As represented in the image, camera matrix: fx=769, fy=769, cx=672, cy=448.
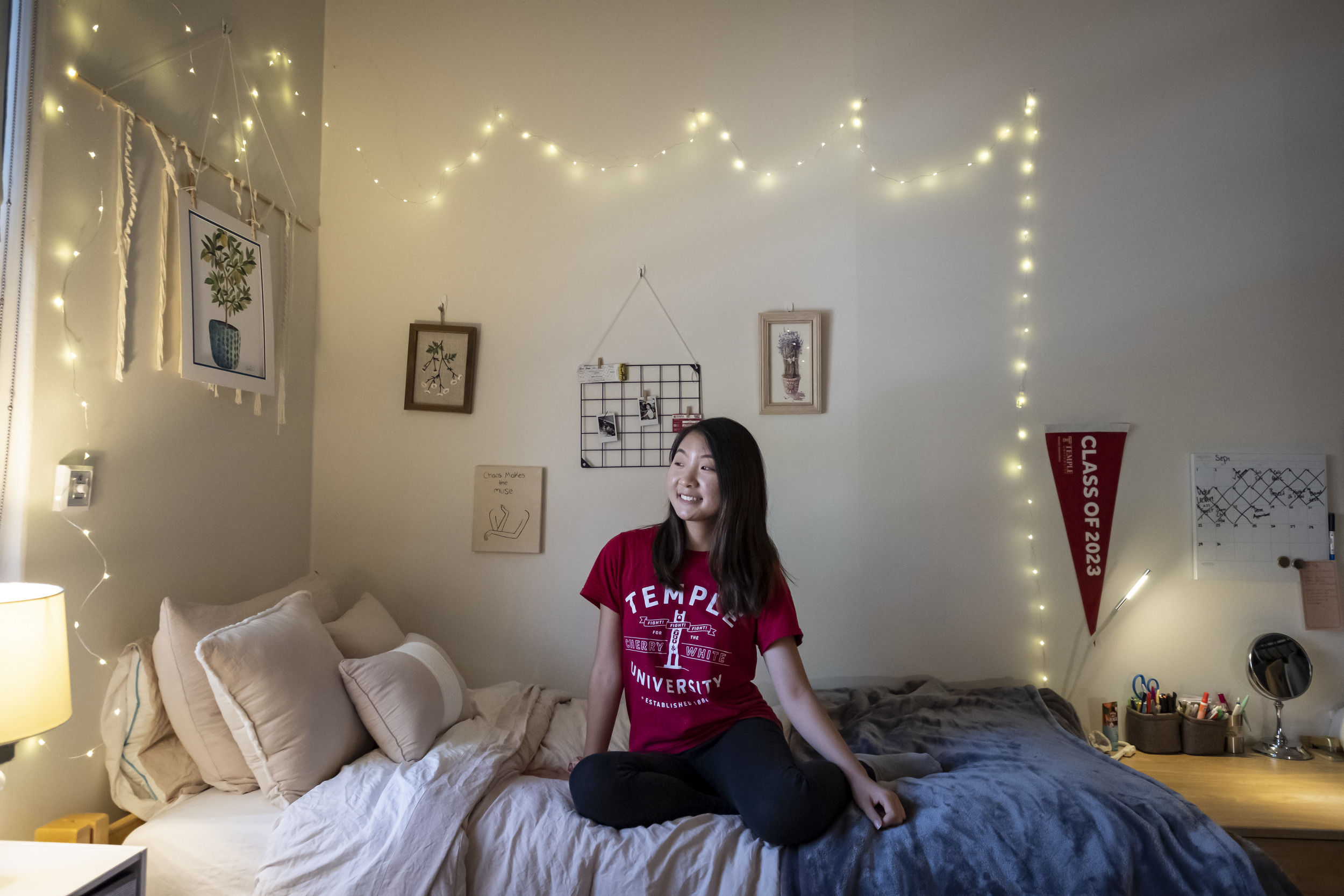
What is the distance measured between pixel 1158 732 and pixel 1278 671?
411 millimetres

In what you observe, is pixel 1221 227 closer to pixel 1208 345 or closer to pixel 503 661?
pixel 1208 345

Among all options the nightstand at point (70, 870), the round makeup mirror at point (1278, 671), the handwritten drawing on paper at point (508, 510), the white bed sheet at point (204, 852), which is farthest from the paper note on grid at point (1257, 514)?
the nightstand at point (70, 870)

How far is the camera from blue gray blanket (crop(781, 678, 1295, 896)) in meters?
1.32

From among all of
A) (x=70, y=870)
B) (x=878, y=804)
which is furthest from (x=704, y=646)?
(x=70, y=870)

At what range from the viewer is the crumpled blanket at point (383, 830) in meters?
1.30

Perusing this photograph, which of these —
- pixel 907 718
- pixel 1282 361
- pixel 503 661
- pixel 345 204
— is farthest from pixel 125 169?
pixel 1282 361

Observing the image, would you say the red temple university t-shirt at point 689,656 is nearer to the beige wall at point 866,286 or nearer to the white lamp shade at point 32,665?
the beige wall at point 866,286

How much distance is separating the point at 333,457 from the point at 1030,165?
93.4 inches

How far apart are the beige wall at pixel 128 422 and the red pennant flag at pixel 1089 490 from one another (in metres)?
2.34

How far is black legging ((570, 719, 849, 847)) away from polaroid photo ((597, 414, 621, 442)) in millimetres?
1079

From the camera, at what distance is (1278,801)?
178 centimetres

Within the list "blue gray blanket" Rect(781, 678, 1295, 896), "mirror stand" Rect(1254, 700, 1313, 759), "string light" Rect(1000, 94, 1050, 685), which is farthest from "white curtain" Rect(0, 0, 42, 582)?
"mirror stand" Rect(1254, 700, 1313, 759)

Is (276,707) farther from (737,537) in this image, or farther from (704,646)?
(737,537)

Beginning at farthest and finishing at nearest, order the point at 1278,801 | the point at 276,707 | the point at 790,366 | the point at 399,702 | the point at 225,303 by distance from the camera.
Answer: the point at 790,366 < the point at 225,303 < the point at 1278,801 < the point at 399,702 < the point at 276,707
